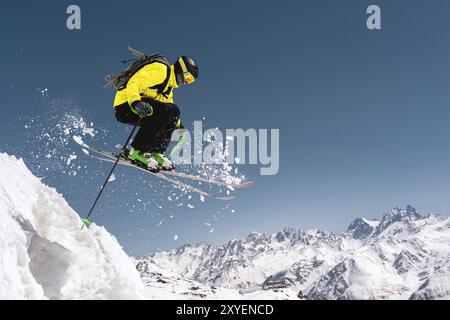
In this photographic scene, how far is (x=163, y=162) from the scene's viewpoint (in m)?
10.3

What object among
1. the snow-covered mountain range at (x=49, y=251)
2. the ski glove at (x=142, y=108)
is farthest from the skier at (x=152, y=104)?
the snow-covered mountain range at (x=49, y=251)

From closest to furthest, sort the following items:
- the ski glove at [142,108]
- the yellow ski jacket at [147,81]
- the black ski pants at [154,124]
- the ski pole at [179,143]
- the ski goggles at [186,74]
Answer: the ski glove at [142,108] → the yellow ski jacket at [147,81] → the ski goggles at [186,74] → the black ski pants at [154,124] → the ski pole at [179,143]

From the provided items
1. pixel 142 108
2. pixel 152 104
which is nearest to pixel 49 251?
pixel 142 108

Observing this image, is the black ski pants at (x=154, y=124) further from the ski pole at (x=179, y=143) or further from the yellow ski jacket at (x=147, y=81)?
the ski pole at (x=179, y=143)

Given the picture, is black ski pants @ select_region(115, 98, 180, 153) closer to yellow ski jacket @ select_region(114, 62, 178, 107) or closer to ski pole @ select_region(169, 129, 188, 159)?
yellow ski jacket @ select_region(114, 62, 178, 107)

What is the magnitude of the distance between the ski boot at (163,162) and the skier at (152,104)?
0.10m

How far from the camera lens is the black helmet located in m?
8.74

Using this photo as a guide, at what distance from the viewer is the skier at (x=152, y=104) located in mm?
8555

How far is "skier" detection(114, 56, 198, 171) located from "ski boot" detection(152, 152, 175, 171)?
105 millimetres

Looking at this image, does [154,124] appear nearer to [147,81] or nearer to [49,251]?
[147,81]
